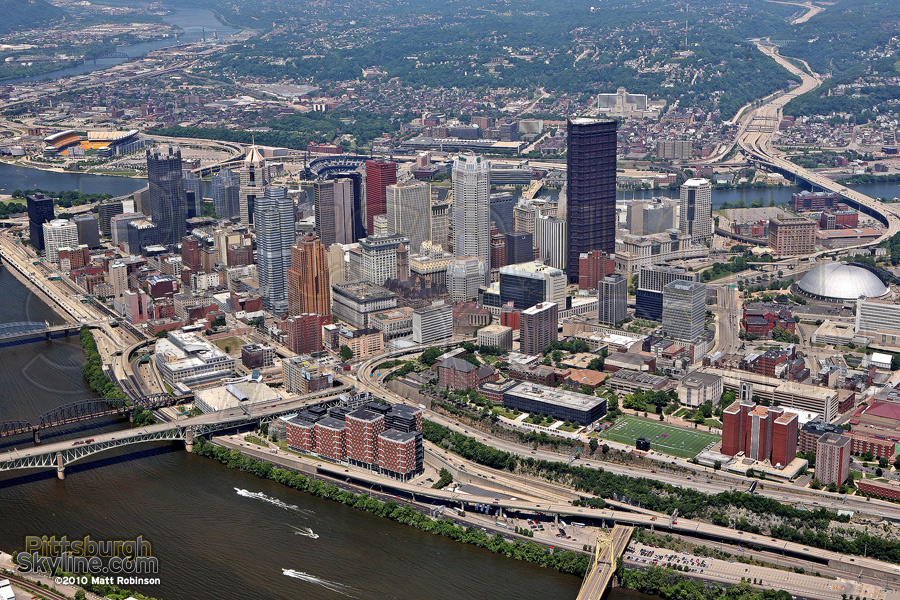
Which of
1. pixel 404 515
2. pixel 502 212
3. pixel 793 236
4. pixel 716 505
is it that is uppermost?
pixel 502 212

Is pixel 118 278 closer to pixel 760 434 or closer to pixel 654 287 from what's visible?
pixel 654 287

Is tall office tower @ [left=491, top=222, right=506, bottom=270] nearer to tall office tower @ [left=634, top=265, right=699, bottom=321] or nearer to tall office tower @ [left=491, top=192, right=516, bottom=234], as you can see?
tall office tower @ [left=491, top=192, right=516, bottom=234]

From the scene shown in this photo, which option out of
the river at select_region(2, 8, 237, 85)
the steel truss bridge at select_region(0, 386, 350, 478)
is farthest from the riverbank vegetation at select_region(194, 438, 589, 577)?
the river at select_region(2, 8, 237, 85)

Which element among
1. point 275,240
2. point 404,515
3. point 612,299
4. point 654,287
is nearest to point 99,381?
point 275,240

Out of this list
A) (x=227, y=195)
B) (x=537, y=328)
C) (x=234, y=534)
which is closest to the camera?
(x=234, y=534)

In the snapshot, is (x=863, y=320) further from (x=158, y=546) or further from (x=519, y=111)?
(x=519, y=111)

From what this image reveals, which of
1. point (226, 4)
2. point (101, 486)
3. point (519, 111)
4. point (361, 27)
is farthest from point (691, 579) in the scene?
point (226, 4)

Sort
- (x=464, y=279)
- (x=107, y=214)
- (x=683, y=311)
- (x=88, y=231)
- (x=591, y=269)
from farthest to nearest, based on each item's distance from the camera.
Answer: (x=107, y=214), (x=88, y=231), (x=591, y=269), (x=464, y=279), (x=683, y=311)
